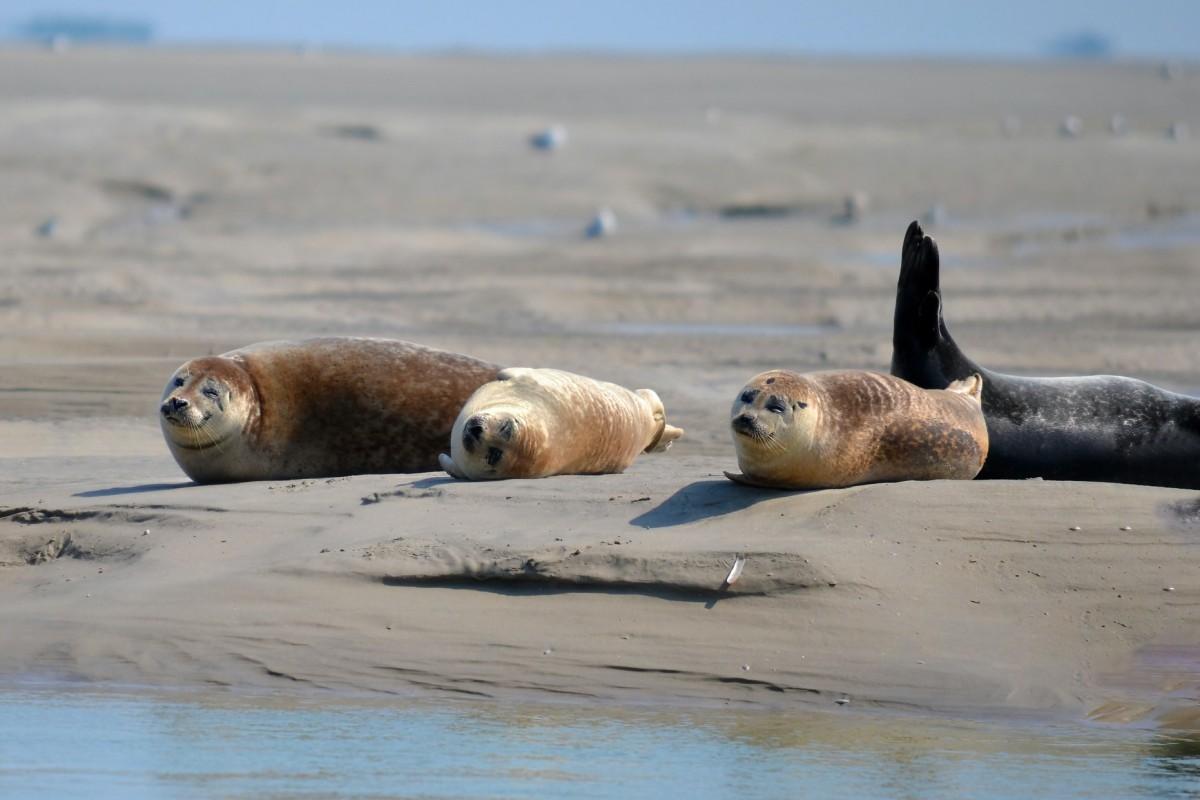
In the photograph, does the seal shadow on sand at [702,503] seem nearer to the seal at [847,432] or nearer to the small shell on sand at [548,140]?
the seal at [847,432]

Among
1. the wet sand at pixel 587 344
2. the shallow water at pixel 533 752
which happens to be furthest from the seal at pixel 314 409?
the shallow water at pixel 533 752

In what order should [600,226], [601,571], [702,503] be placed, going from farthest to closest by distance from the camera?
[600,226] < [702,503] < [601,571]

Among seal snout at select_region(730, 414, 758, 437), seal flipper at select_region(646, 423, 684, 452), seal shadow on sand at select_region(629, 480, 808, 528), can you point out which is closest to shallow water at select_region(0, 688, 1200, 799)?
seal shadow on sand at select_region(629, 480, 808, 528)

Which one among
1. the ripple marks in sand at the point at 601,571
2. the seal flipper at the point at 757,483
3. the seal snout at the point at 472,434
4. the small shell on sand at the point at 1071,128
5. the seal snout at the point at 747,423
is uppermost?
the small shell on sand at the point at 1071,128

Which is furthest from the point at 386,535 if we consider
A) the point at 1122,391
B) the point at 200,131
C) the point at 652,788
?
the point at 200,131

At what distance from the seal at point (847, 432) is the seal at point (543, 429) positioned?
791 mm

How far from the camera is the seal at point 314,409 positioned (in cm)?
662

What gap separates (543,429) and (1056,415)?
1.79 m

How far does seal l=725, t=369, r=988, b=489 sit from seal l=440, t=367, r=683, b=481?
2.60 ft

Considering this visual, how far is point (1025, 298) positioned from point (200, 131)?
10.8 meters

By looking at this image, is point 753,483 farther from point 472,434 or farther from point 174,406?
point 174,406

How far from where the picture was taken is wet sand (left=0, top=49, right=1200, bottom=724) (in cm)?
504

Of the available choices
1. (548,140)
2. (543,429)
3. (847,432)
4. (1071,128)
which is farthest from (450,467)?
(1071,128)

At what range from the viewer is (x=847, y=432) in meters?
5.81
